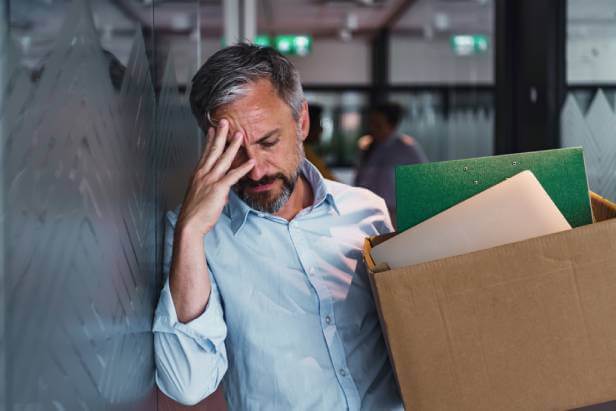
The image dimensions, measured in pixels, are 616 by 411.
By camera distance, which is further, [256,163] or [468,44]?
[468,44]

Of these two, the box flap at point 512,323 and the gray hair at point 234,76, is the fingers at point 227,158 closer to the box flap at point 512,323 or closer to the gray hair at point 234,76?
the gray hair at point 234,76

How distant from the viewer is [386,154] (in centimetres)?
668

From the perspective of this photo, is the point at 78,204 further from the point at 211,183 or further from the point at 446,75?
the point at 446,75

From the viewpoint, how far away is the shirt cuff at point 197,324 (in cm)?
131

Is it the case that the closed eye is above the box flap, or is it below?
above

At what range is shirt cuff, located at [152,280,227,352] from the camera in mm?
1312

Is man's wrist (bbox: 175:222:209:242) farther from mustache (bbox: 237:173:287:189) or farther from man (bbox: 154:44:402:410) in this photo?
mustache (bbox: 237:173:287:189)

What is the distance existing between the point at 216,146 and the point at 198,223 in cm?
16

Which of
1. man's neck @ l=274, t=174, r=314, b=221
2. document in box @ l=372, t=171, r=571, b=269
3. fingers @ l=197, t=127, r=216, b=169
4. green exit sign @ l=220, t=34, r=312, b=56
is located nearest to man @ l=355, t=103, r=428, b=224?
man's neck @ l=274, t=174, r=314, b=221

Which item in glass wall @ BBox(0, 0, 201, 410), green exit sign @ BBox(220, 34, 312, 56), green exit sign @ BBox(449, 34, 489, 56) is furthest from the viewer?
green exit sign @ BBox(220, 34, 312, 56)

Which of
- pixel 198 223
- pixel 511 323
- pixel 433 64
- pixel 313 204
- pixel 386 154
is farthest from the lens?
pixel 433 64

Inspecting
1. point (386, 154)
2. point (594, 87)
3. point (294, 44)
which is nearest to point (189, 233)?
point (594, 87)

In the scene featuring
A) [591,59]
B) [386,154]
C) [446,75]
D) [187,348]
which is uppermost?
[446,75]

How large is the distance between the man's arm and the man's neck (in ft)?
0.78
